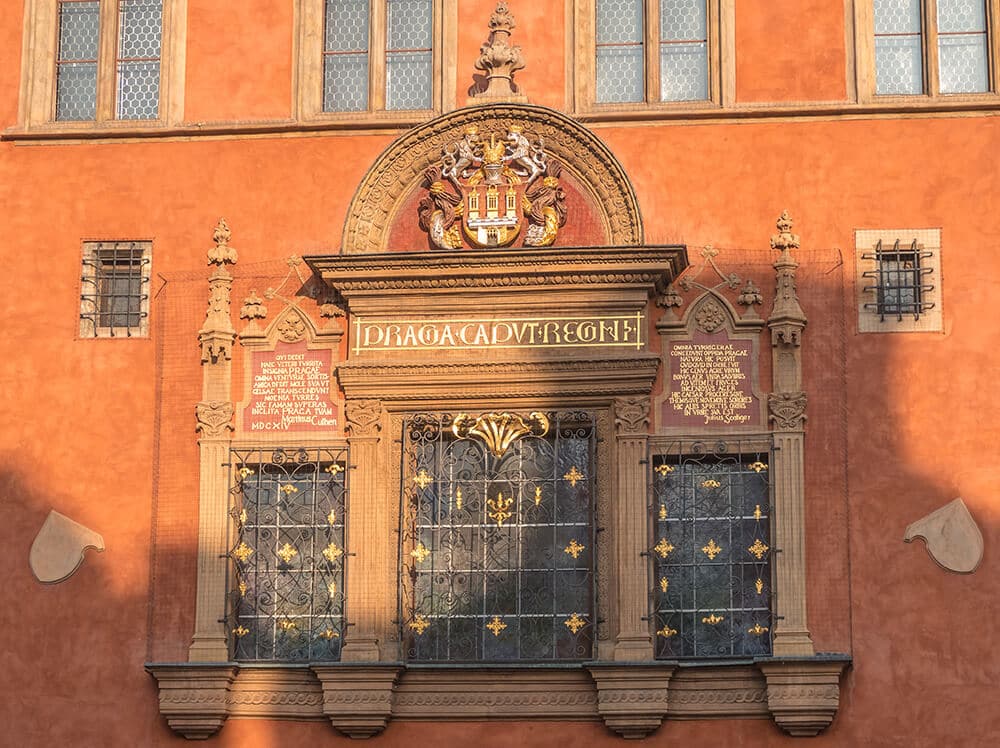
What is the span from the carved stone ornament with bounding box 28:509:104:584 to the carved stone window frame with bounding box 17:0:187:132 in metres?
3.43

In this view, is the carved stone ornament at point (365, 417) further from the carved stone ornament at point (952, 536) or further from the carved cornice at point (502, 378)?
the carved stone ornament at point (952, 536)

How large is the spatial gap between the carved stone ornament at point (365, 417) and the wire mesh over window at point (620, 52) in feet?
10.7

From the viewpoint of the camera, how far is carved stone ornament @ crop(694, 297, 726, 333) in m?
18.9

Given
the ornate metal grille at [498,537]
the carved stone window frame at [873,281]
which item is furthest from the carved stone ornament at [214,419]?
the carved stone window frame at [873,281]

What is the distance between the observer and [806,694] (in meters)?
18.0

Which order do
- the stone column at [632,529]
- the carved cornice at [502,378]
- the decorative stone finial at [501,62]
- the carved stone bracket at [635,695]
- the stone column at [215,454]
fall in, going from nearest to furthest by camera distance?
the carved stone bracket at [635,695]
the stone column at [632,529]
the carved cornice at [502,378]
the stone column at [215,454]
the decorative stone finial at [501,62]

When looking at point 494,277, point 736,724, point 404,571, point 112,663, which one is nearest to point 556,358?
point 494,277

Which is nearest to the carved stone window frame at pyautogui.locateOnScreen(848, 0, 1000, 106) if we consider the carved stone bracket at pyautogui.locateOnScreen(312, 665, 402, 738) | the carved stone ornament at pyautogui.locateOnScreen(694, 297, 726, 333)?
the carved stone ornament at pyautogui.locateOnScreen(694, 297, 726, 333)

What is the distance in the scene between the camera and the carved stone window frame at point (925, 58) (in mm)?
19062

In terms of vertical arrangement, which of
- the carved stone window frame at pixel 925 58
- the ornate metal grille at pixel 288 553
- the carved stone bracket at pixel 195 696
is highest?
the carved stone window frame at pixel 925 58

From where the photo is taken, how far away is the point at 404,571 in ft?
61.6

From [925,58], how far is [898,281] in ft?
6.44

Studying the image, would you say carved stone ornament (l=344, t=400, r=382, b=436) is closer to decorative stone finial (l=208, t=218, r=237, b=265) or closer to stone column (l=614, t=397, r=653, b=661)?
decorative stone finial (l=208, t=218, r=237, b=265)

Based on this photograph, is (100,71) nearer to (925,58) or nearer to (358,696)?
(358,696)
